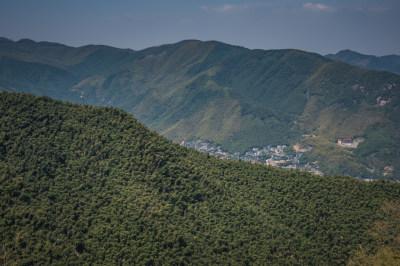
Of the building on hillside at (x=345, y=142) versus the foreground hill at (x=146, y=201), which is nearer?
the foreground hill at (x=146, y=201)

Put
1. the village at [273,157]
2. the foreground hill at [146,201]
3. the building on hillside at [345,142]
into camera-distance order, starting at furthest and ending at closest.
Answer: the building on hillside at [345,142]
the village at [273,157]
the foreground hill at [146,201]

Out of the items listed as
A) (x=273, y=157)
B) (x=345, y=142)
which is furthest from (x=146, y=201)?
(x=345, y=142)

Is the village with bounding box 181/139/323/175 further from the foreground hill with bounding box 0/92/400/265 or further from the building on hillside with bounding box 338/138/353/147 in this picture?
the foreground hill with bounding box 0/92/400/265

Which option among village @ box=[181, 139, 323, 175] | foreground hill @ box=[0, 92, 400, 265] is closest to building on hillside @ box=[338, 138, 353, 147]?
village @ box=[181, 139, 323, 175]

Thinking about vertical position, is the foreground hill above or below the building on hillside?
below

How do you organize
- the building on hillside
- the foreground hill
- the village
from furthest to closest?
the building on hillside, the village, the foreground hill

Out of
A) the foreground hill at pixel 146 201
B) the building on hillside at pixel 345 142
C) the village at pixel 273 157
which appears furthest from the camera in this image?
the building on hillside at pixel 345 142

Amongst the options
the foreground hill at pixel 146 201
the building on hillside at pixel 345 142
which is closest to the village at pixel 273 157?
the building on hillside at pixel 345 142

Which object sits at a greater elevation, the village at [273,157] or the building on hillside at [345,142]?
the building on hillside at [345,142]

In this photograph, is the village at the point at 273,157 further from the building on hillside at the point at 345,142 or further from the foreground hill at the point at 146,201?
the foreground hill at the point at 146,201
